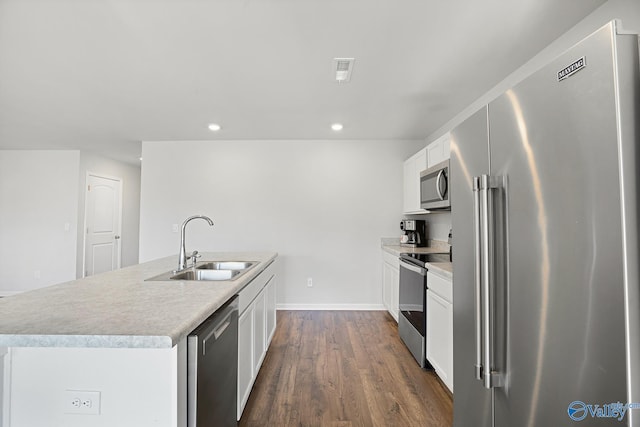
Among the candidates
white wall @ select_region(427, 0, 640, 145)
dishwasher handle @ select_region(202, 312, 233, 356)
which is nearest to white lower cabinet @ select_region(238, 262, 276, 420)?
dishwasher handle @ select_region(202, 312, 233, 356)

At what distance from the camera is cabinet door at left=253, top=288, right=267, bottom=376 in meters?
2.02

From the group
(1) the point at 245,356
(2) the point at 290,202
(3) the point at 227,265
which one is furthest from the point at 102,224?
(1) the point at 245,356

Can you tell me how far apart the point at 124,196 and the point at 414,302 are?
19.9 feet

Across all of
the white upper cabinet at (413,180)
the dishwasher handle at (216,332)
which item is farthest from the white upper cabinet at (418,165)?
the dishwasher handle at (216,332)

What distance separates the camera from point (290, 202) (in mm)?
4172

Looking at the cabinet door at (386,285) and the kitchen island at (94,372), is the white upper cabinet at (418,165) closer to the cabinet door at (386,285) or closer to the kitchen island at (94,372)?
the cabinet door at (386,285)

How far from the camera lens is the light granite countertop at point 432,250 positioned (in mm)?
1944

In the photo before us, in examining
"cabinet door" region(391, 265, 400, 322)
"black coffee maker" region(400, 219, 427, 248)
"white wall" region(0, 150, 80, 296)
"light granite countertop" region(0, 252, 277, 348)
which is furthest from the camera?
"white wall" region(0, 150, 80, 296)

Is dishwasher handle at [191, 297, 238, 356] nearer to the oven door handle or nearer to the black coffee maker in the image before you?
the oven door handle

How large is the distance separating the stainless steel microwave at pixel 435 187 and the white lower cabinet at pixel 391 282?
72 cm

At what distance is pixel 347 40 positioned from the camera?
1851 mm

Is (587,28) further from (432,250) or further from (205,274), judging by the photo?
(205,274)

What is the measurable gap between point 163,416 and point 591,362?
1208mm

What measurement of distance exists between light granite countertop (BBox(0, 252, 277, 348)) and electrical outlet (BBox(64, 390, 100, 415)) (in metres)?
0.17
